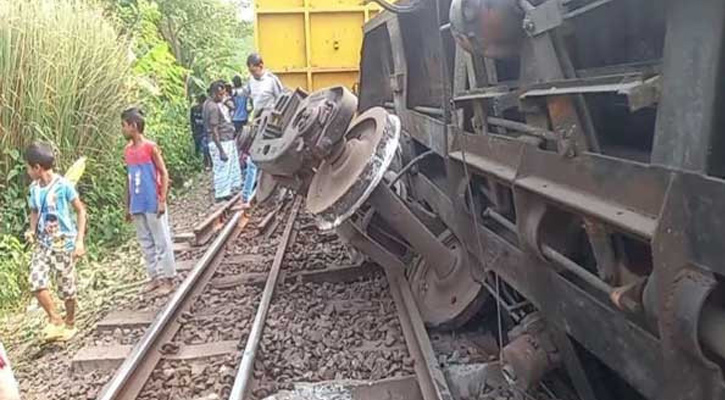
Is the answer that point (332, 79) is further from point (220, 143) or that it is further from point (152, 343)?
point (152, 343)

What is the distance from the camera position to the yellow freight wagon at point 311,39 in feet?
36.2

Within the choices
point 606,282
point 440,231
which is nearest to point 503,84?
point 606,282

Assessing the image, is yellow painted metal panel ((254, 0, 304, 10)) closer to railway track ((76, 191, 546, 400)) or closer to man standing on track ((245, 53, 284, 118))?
man standing on track ((245, 53, 284, 118))

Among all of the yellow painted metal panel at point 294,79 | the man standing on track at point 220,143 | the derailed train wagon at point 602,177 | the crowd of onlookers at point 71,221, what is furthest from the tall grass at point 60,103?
the derailed train wagon at point 602,177

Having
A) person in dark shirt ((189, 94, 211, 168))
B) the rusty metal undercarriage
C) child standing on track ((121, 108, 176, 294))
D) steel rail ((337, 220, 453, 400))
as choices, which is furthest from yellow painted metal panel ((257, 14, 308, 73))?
steel rail ((337, 220, 453, 400))

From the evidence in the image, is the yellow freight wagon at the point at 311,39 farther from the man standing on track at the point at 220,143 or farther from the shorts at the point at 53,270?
the shorts at the point at 53,270

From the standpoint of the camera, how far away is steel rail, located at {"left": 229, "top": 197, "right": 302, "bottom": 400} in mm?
4203

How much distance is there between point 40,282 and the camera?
580 centimetres

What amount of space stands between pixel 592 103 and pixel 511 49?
52 centimetres

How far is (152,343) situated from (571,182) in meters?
3.47

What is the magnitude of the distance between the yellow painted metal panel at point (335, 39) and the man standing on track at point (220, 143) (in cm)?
158

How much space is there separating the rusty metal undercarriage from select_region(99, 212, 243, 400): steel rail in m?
1.36

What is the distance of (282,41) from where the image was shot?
1118cm

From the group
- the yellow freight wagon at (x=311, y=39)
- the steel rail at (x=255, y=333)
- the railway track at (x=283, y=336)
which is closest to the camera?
the steel rail at (x=255, y=333)
